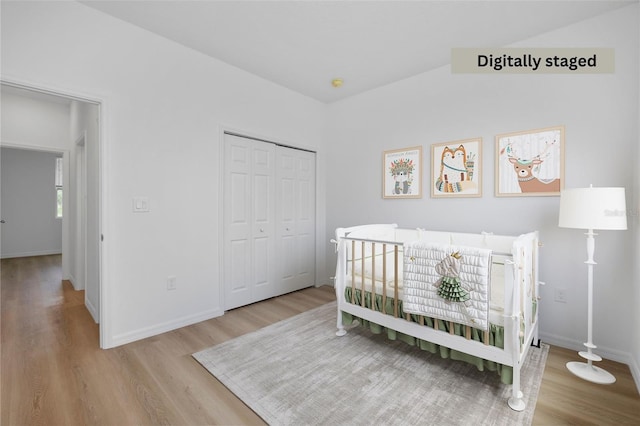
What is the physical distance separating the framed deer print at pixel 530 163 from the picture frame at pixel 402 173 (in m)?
0.72

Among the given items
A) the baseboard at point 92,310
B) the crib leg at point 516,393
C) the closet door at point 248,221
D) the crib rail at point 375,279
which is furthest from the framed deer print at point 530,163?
the baseboard at point 92,310

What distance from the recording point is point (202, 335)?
2.33 m

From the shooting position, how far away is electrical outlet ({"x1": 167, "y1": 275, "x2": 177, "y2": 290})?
2404mm

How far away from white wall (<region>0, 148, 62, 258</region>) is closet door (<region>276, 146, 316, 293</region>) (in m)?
5.85

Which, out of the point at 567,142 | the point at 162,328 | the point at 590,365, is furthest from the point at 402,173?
the point at 162,328

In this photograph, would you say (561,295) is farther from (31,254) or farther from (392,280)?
Result: (31,254)

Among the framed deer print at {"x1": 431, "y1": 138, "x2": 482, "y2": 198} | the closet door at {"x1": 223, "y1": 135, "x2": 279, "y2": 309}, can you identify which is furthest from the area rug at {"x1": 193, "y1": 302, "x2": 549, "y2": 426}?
the framed deer print at {"x1": 431, "y1": 138, "x2": 482, "y2": 198}

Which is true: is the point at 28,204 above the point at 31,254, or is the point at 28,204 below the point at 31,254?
above

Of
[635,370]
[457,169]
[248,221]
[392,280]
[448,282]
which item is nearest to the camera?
[448,282]

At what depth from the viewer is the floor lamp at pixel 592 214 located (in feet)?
5.39

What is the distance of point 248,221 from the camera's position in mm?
3010

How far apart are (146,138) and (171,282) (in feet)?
4.01

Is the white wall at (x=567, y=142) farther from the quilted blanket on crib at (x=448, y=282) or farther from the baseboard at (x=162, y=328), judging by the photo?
the baseboard at (x=162, y=328)

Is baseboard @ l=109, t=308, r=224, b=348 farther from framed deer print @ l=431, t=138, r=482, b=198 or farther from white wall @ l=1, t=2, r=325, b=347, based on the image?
framed deer print @ l=431, t=138, r=482, b=198
